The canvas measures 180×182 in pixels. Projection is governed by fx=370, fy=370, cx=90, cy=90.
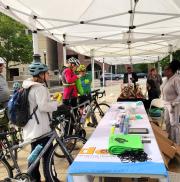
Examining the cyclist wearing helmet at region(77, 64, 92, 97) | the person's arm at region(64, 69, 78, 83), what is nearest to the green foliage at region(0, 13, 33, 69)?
the cyclist wearing helmet at region(77, 64, 92, 97)

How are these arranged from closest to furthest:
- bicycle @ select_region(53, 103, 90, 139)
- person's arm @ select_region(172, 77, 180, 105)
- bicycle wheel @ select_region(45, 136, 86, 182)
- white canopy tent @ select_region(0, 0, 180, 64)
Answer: bicycle wheel @ select_region(45, 136, 86, 182) < person's arm @ select_region(172, 77, 180, 105) < bicycle @ select_region(53, 103, 90, 139) < white canopy tent @ select_region(0, 0, 180, 64)

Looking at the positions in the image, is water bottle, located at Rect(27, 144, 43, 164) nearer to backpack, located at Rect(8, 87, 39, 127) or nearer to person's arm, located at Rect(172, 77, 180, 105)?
Result: backpack, located at Rect(8, 87, 39, 127)

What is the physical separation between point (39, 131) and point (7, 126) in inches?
66.7

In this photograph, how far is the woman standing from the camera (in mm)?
6704

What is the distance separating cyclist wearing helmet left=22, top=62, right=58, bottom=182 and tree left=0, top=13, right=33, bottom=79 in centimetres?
3748

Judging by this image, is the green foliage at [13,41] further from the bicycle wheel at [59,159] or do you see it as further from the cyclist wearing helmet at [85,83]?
the bicycle wheel at [59,159]

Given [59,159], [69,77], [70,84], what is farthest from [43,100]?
[70,84]

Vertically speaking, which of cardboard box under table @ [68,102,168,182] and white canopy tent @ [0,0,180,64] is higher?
white canopy tent @ [0,0,180,64]

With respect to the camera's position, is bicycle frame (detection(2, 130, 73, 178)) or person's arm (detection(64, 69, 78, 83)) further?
person's arm (detection(64, 69, 78, 83))

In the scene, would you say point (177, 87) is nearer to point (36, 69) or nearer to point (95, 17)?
point (36, 69)

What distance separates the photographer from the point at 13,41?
41.1m

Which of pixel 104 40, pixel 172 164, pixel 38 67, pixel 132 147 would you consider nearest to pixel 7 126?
pixel 38 67

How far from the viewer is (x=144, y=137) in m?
3.86

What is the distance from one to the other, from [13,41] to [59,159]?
124ft
